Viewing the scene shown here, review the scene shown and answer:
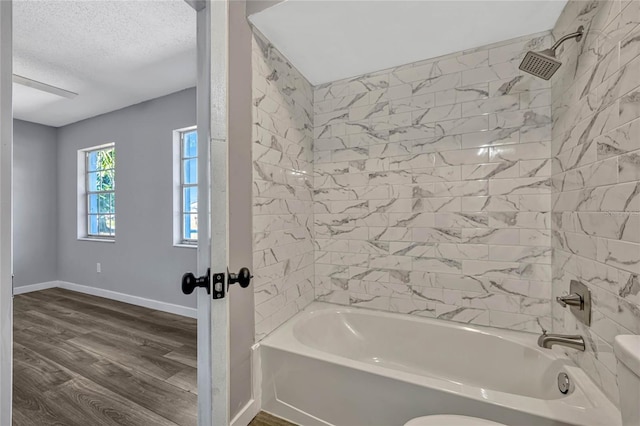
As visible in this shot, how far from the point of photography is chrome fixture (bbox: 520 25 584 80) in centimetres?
133

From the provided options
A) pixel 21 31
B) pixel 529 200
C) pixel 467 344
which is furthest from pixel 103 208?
pixel 529 200

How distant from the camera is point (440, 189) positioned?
193 centimetres

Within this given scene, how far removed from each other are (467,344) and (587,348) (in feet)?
2.11

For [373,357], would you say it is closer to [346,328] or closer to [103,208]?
[346,328]

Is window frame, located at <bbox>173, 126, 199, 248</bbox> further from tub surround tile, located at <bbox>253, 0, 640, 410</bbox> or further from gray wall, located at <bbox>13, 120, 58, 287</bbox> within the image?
gray wall, located at <bbox>13, 120, 58, 287</bbox>

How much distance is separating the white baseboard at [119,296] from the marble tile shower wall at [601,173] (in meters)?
3.22

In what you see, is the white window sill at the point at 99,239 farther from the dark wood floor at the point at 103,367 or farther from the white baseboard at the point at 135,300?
the dark wood floor at the point at 103,367

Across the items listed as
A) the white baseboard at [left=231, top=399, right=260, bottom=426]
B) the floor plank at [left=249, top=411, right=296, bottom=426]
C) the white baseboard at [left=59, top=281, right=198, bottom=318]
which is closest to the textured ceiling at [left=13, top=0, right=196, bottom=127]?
the white baseboard at [left=59, top=281, right=198, bottom=318]

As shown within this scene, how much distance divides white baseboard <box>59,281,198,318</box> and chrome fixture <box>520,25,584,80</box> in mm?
3481

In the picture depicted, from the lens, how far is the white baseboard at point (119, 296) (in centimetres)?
307

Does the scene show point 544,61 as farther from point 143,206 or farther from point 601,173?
point 143,206

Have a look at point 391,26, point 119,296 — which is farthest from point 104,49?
point 119,296

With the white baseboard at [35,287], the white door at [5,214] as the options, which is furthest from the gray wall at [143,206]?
the white door at [5,214]

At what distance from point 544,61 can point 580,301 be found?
1205mm
